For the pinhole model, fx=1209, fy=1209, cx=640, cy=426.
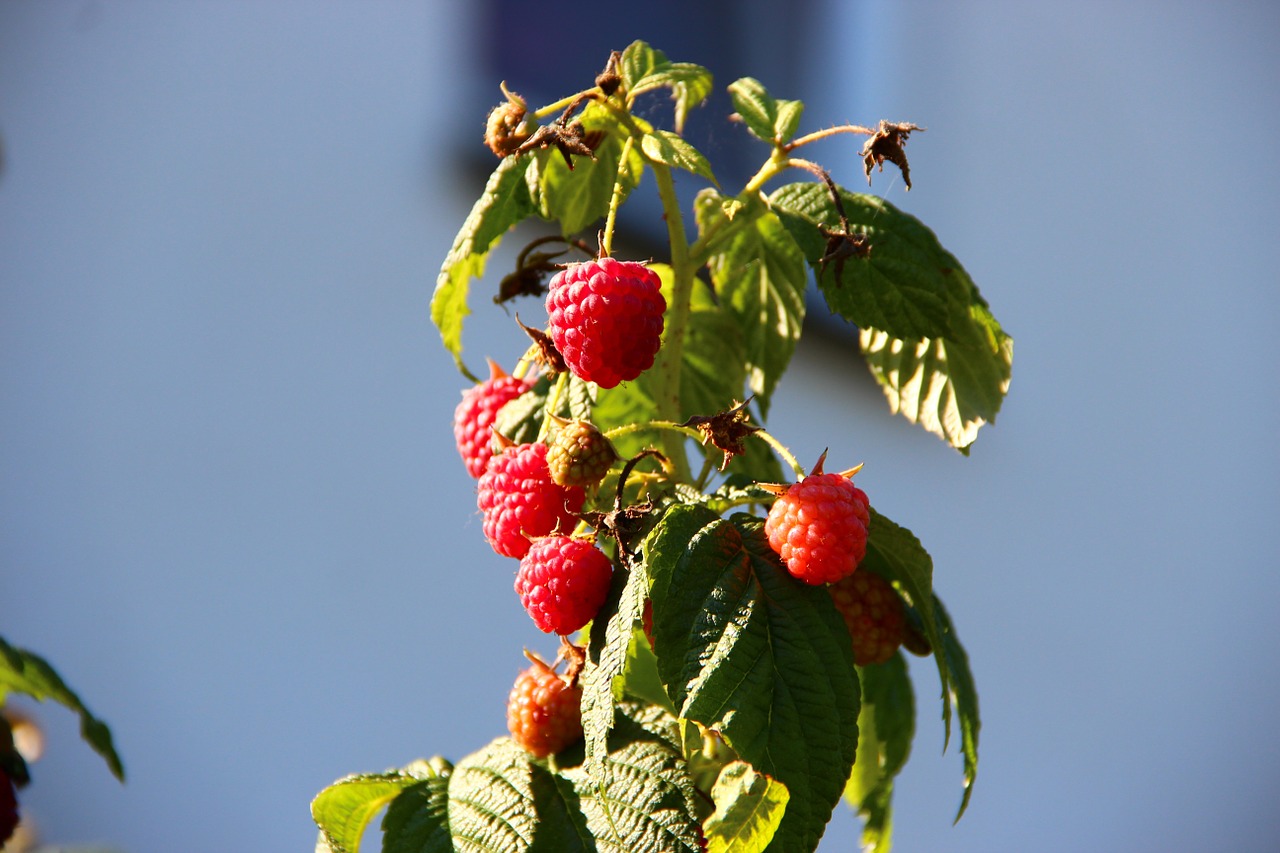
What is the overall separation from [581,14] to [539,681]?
264 cm

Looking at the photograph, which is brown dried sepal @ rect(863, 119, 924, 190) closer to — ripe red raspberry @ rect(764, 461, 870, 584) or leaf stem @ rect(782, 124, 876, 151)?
leaf stem @ rect(782, 124, 876, 151)

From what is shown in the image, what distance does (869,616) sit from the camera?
2.56ft

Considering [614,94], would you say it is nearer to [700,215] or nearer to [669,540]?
[700,215]

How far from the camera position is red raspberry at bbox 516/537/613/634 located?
0.67 meters

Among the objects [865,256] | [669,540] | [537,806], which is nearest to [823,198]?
[865,256]

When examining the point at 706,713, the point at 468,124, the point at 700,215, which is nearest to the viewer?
the point at 706,713

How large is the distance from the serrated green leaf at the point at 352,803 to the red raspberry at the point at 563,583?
0.64 ft

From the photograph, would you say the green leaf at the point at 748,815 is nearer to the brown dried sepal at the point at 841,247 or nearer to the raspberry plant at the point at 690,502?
the raspberry plant at the point at 690,502

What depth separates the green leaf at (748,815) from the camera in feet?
2.03

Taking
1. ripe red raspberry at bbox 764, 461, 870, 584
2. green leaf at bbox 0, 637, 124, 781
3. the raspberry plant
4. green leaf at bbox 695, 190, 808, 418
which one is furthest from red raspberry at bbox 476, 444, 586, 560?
green leaf at bbox 0, 637, 124, 781

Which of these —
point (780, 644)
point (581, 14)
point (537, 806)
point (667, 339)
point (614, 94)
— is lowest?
point (537, 806)

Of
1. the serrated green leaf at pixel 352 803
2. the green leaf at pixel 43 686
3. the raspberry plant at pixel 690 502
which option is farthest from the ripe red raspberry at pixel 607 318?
the green leaf at pixel 43 686

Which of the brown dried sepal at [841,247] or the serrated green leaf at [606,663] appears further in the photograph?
the brown dried sepal at [841,247]

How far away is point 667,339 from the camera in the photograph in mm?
791
